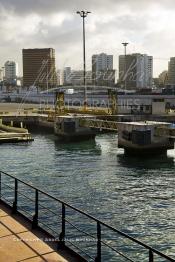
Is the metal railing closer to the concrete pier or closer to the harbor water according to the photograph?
the harbor water

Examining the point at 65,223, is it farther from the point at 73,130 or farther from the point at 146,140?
the point at 73,130

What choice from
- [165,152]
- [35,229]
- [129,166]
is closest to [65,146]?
[165,152]

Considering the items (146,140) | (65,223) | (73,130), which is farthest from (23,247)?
(73,130)

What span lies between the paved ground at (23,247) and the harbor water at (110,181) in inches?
249

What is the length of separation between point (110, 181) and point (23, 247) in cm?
2515

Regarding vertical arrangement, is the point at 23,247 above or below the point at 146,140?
above

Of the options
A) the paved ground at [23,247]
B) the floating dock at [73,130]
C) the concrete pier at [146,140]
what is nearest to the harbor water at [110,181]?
the concrete pier at [146,140]

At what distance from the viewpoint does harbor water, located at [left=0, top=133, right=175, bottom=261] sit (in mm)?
23888

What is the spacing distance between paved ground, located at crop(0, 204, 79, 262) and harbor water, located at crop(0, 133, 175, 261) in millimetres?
6330

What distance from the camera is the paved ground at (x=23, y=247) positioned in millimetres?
11078

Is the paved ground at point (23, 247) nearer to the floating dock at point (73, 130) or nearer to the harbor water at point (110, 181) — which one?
the harbor water at point (110, 181)

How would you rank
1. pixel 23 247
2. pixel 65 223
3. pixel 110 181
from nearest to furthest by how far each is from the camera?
pixel 23 247
pixel 65 223
pixel 110 181

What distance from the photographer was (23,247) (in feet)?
38.7

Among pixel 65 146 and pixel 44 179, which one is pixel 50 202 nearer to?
pixel 44 179
